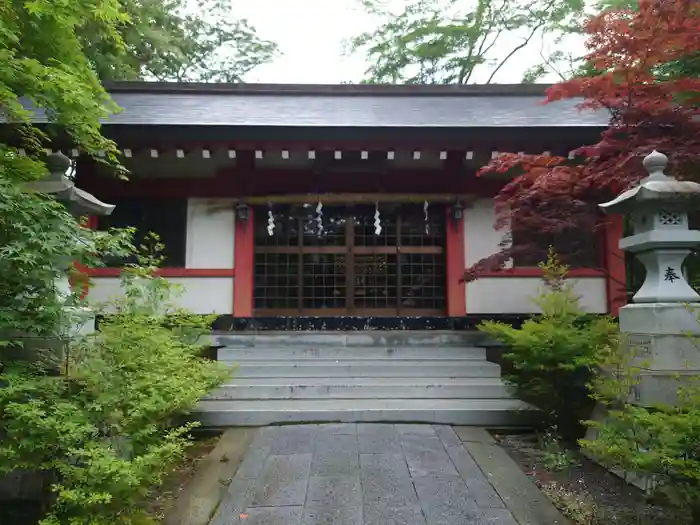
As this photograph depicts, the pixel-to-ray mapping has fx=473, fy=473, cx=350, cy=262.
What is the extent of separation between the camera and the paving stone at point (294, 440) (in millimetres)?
3906

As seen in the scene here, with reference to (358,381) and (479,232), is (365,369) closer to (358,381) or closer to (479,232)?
(358,381)

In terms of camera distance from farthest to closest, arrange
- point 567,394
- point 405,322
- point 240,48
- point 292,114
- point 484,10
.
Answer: point 240,48 < point 484,10 < point 292,114 < point 405,322 < point 567,394

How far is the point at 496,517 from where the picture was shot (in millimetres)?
2783

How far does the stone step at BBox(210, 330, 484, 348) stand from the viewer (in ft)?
21.4

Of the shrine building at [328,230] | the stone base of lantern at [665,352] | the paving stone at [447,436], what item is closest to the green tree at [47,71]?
the shrine building at [328,230]

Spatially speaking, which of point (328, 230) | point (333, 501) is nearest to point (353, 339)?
point (328, 230)

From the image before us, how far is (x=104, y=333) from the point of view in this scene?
3.01 meters

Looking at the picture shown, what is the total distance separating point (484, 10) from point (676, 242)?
54.7 ft

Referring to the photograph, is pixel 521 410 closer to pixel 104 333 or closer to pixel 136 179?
pixel 104 333

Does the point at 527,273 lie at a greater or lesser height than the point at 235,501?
greater

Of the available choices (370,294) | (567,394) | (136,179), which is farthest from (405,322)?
(136,179)

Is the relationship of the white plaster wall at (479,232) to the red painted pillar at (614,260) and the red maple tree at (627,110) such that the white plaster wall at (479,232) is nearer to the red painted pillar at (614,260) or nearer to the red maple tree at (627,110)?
the red painted pillar at (614,260)

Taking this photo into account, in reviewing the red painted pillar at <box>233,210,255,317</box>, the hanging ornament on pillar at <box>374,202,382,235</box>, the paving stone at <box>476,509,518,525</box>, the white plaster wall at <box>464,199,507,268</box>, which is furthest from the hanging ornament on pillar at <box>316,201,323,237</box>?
the paving stone at <box>476,509,518,525</box>

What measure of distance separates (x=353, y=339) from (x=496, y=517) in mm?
3894
